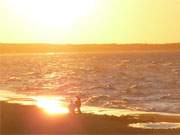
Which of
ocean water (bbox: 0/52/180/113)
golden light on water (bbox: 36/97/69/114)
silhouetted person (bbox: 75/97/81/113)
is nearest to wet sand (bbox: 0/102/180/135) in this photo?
silhouetted person (bbox: 75/97/81/113)

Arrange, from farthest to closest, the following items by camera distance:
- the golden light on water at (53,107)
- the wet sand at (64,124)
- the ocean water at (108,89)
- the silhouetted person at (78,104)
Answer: the ocean water at (108,89)
the golden light on water at (53,107)
the silhouetted person at (78,104)
the wet sand at (64,124)

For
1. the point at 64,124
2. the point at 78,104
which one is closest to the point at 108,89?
the point at 78,104

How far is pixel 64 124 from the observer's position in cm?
2486

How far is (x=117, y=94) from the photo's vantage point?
55969mm

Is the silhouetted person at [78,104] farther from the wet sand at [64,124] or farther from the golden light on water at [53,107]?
the golden light on water at [53,107]

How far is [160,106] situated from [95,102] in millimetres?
5069

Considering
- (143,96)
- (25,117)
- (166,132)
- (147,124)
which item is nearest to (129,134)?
(166,132)

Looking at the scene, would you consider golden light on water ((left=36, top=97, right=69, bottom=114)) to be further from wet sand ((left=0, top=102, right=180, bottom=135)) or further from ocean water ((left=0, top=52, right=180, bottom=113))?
ocean water ((left=0, top=52, right=180, bottom=113))

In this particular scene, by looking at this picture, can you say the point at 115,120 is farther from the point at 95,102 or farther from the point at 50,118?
the point at 95,102

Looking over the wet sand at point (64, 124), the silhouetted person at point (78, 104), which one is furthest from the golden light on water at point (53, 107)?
the wet sand at point (64, 124)

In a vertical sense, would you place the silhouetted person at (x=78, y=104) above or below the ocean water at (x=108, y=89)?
above

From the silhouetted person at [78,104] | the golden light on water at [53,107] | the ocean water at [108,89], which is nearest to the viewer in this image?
the silhouetted person at [78,104]

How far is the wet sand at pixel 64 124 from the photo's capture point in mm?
23203

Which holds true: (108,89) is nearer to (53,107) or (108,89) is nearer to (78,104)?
(53,107)
